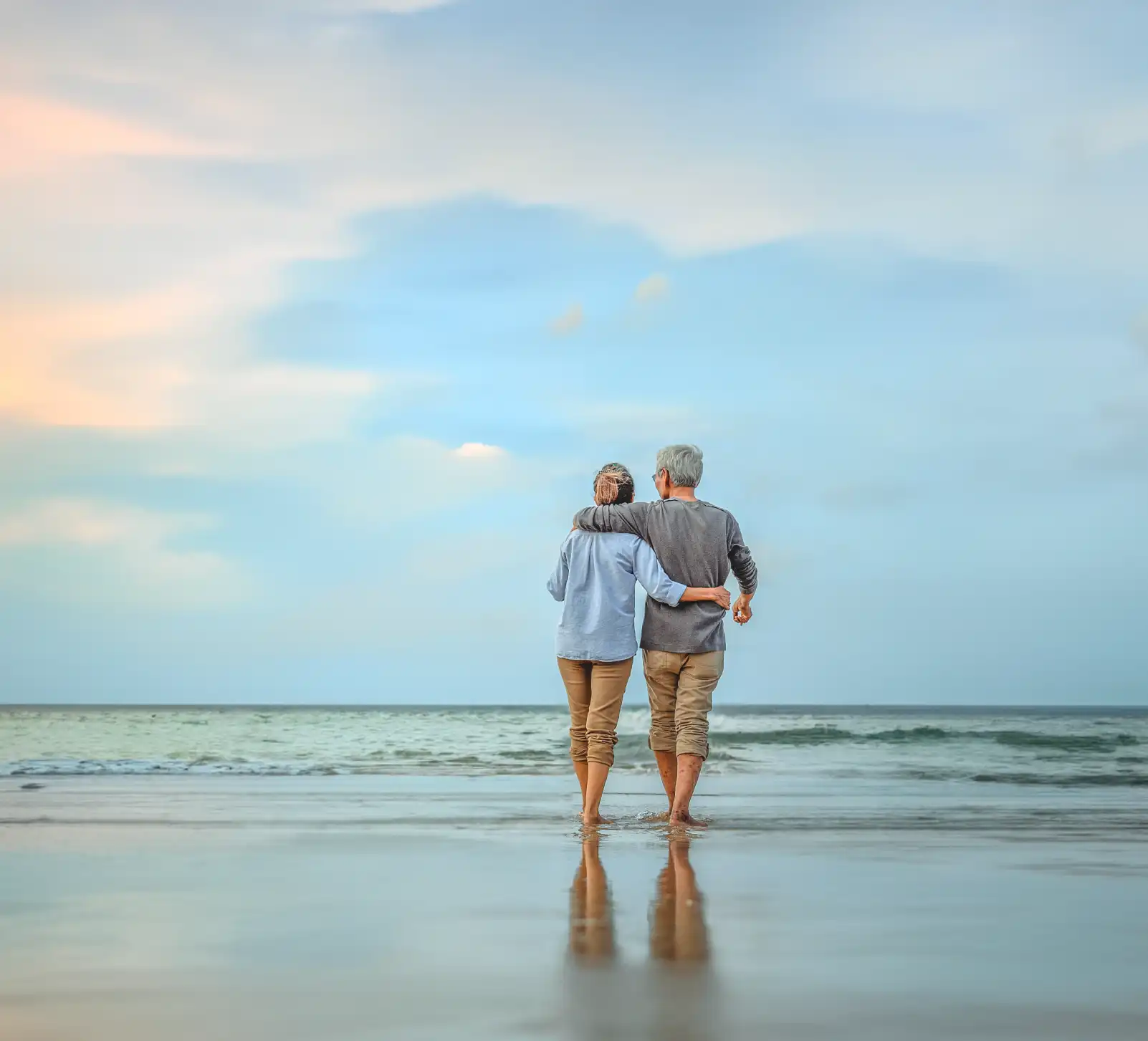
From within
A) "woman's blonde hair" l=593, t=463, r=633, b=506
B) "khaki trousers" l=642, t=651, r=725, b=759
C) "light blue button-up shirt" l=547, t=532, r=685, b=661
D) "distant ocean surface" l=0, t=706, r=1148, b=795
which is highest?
"woman's blonde hair" l=593, t=463, r=633, b=506

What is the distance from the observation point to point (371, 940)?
267 cm

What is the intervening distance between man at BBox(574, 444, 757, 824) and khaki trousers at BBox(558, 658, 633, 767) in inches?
6.3

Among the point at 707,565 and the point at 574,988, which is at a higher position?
the point at 707,565

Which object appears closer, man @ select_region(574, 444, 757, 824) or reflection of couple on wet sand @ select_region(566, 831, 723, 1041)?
reflection of couple on wet sand @ select_region(566, 831, 723, 1041)

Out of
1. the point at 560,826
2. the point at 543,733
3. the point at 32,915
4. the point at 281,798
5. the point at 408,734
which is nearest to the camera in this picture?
the point at 32,915

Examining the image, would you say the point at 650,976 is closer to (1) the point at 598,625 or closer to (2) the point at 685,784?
(2) the point at 685,784

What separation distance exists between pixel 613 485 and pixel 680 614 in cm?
68

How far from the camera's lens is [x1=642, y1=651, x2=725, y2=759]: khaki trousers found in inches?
213

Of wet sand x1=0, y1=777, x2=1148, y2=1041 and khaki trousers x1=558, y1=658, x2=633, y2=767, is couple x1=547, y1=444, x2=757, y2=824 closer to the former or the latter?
khaki trousers x1=558, y1=658, x2=633, y2=767

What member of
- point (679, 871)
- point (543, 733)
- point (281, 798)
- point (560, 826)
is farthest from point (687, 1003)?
point (543, 733)

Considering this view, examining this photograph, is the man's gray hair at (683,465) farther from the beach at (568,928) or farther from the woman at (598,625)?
the beach at (568,928)

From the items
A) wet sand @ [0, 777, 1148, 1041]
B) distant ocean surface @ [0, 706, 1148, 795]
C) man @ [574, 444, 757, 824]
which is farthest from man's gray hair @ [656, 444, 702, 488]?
distant ocean surface @ [0, 706, 1148, 795]

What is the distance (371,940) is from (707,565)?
3.14 metres

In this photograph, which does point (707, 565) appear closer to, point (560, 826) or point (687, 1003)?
point (560, 826)
